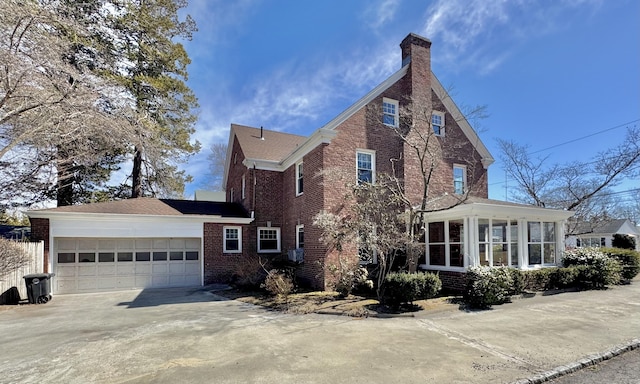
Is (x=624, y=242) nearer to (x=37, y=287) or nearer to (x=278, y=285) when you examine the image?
(x=278, y=285)

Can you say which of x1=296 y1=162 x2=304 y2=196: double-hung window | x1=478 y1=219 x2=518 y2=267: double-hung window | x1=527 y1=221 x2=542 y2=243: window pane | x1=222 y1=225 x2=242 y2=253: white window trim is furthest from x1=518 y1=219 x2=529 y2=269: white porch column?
x1=222 y1=225 x2=242 y2=253: white window trim

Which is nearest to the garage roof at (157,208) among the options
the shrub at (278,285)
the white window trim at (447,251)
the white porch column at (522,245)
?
the shrub at (278,285)

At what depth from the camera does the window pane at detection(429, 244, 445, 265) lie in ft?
41.1

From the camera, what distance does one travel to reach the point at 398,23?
14.3 m

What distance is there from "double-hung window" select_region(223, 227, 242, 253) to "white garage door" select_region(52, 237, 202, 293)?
1336 mm

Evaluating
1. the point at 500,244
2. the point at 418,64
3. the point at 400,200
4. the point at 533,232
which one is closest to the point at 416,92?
the point at 418,64

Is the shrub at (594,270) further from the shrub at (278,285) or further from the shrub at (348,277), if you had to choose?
the shrub at (278,285)

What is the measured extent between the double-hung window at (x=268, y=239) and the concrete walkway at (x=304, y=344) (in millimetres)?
6572

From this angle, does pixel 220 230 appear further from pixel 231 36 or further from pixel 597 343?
pixel 597 343

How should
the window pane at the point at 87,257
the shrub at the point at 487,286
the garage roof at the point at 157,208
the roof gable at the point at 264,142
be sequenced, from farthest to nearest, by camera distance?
the roof gable at the point at 264,142, the garage roof at the point at 157,208, the window pane at the point at 87,257, the shrub at the point at 487,286

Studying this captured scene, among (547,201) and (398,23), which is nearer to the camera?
(398,23)

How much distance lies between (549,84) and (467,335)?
15.5 metres

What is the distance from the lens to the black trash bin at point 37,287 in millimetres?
11469

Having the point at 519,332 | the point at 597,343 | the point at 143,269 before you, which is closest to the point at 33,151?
the point at 143,269
